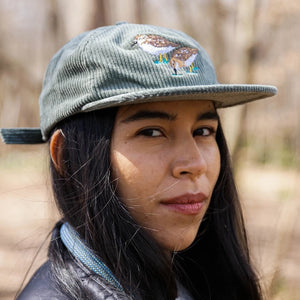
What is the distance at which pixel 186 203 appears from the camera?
148 cm

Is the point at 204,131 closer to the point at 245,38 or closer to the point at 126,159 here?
the point at 126,159

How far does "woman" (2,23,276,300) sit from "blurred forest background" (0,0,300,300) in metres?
0.27

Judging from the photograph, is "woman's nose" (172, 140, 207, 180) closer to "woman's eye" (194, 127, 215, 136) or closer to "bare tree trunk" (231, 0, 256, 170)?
"woman's eye" (194, 127, 215, 136)

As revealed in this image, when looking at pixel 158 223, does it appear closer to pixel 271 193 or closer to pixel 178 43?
pixel 178 43

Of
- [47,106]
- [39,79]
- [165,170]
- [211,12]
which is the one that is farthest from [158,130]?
[39,79]

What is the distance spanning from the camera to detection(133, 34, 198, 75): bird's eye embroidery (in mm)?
1429

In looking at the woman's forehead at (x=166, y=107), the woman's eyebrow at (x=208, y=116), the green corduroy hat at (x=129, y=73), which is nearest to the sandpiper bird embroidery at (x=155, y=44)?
the green corduroy hat at (x=129, y=73)

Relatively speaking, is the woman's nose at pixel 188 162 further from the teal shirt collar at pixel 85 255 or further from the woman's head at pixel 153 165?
the teal shirt collar at pixel 85 255

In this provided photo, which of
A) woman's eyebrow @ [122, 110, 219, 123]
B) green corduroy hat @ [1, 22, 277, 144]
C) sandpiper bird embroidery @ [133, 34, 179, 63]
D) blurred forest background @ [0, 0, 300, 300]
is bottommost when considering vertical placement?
blurred forest background @ [0, 0, 300, 300]

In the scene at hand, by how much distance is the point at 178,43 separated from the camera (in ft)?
4.93

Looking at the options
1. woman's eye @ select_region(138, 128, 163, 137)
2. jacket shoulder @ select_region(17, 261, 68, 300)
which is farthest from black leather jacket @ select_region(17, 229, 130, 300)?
woman's eye @ select_region(138, 128, 163, 137)

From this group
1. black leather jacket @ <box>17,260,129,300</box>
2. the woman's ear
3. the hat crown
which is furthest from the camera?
the woman's ear

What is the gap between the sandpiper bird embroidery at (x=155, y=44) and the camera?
143cm

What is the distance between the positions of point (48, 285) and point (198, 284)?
2.51ft
